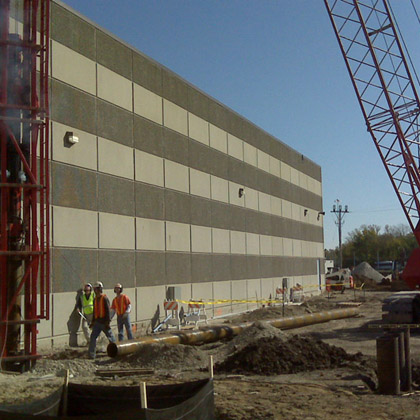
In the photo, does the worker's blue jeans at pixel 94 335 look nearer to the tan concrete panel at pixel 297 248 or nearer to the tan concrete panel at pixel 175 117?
the tan concrete panel at pixel 175 117

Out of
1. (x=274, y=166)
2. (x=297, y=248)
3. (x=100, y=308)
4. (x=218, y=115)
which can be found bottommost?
(x=100, y=308)

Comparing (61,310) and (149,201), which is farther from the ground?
(149,201)

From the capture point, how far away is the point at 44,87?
45.5 feet

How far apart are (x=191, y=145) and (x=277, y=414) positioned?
17063mm

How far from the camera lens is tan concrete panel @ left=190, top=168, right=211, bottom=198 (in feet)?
83.3

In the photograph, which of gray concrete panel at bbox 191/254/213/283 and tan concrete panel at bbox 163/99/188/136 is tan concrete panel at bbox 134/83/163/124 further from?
gray concrete panel at bbox 191/254/213/283

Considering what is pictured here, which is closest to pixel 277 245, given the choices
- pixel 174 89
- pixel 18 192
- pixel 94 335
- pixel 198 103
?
pixel 198 103

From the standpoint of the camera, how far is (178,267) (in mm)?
23750

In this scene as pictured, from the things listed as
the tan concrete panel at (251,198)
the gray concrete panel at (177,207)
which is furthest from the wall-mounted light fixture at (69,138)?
the tan concrete panel at (251,198)

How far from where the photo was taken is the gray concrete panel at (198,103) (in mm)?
25844

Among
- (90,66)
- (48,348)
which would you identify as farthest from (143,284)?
(90,66)

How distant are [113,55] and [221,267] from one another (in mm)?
11032

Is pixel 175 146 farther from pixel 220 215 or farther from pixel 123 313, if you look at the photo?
pixel 123 313

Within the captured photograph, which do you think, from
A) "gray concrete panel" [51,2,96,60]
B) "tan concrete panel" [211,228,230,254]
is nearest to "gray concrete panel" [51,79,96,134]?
"gray concrete panel" [51,2,96,60]
